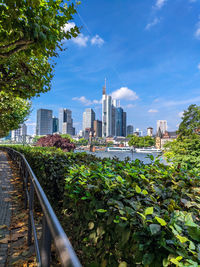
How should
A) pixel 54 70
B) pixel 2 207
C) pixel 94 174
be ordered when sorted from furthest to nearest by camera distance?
1. pixel 54 70
2. pixel 2 207
3. pixel 94 174

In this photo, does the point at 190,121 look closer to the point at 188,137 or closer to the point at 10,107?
the point at 188,137

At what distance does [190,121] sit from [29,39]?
24.1m

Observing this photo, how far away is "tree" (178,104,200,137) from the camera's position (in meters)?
22.1

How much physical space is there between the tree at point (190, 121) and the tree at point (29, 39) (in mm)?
19207

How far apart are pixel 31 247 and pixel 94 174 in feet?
5.68

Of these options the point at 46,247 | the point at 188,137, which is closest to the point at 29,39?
the point at 46,247

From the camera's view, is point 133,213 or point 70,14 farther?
point 70,14

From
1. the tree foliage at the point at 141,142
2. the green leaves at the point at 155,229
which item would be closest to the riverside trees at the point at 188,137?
the green leaves at the point at 155,229

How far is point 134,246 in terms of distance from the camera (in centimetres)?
123

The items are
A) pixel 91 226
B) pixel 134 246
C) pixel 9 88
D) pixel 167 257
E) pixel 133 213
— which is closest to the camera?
pixel 167 257

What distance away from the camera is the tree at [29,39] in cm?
320

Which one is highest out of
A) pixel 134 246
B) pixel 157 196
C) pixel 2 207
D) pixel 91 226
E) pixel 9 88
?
pixel 9 88

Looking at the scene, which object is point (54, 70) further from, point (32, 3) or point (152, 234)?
point (152, 234)

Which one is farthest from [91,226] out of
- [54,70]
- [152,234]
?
[54,70]
